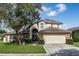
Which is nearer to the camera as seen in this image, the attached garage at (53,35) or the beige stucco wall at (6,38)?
the beige stucco wall at (6,38)

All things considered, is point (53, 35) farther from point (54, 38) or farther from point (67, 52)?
point (67, 52)

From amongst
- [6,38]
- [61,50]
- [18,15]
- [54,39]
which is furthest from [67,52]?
[6,38]

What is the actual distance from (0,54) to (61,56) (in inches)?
110

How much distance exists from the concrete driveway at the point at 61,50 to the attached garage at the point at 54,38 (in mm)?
212

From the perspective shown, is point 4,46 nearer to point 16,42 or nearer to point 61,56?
point 16,42

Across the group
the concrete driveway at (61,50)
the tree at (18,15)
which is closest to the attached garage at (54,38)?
the concrete driveway at (61,50)

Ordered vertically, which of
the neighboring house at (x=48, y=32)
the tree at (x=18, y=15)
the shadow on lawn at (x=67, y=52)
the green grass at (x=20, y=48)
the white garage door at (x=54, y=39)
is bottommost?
the shadow on lawn at (x=67, y=52)

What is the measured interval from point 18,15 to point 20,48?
1580 mm

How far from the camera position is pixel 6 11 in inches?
742

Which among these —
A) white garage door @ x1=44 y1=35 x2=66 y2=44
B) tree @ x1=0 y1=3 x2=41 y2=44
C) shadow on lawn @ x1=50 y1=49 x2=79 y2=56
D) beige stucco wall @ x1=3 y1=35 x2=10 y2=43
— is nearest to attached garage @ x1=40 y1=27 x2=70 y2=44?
white garage door @ x1=44 y1=35 x2=66 y2=44

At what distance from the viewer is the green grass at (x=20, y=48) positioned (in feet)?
60.1

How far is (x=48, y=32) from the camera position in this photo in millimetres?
19203

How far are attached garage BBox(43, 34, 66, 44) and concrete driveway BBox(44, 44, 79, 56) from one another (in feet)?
0.69

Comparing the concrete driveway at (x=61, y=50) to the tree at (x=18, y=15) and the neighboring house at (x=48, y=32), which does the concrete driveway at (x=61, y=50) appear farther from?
the tree at (x=18, y=15)
